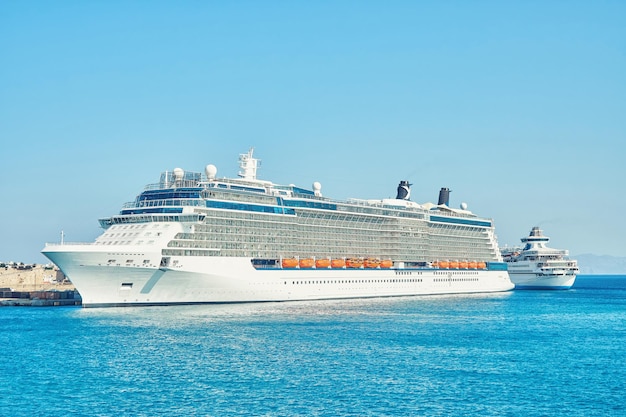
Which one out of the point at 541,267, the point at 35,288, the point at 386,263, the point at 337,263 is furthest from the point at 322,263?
the point at 541,267

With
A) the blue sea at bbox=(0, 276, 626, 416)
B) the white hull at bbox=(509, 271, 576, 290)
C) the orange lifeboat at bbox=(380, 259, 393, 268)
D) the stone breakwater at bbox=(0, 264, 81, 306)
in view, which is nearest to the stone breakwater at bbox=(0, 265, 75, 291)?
the stone breakwater at bbox=(0, 264, 81, 306)

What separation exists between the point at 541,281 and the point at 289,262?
2893 inches

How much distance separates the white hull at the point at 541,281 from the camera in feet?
450

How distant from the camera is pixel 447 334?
185 ft

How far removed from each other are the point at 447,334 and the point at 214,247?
1025 inches

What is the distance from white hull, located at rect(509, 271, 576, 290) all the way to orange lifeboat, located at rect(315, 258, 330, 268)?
64427 millimetres

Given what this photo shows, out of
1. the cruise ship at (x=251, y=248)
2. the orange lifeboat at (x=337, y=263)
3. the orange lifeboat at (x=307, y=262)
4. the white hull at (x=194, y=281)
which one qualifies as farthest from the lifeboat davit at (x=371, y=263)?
the orange lifeboat at (x=307, y=262)

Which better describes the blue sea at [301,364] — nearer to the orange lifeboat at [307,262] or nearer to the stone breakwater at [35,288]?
the orange lifeboat at [307,262]

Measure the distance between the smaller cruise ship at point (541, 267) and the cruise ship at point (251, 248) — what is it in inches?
1274

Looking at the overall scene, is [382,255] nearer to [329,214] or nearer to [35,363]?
[329,214]

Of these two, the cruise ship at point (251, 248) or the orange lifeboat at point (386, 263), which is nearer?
the cruise ship at point (251, 248)

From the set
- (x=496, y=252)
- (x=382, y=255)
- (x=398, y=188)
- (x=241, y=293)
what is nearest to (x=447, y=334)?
(x=241, y=293)

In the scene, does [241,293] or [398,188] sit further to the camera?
[398,188]

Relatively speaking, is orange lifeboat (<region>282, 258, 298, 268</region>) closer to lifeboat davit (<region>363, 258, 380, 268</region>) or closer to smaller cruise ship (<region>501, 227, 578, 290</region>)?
lifeboat davit (<region>363, 258, 380, 268</region>)
